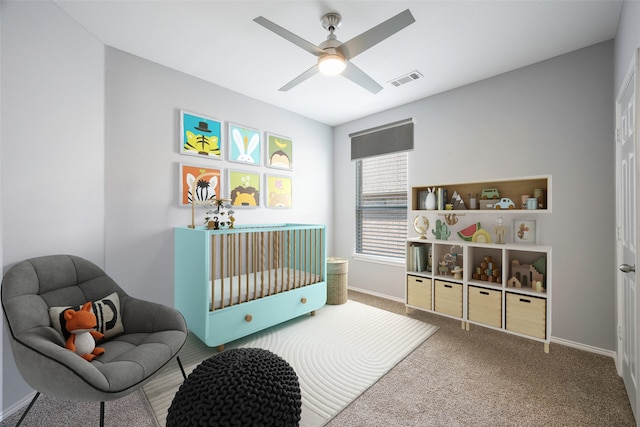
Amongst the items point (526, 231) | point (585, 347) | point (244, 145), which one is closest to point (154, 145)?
point (244, 145)

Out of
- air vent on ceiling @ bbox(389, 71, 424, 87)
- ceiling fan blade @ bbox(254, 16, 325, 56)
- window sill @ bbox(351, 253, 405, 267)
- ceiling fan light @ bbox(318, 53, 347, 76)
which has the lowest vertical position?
window sill @ bbox(351, 253, 405, 267)

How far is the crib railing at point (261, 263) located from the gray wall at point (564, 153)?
1.82 meters

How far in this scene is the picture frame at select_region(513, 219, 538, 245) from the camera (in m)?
2.53

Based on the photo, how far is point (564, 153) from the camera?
2.39 metres

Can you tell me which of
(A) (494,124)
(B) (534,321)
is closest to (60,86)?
(A) (494,124)

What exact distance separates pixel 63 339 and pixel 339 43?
236 centimetres

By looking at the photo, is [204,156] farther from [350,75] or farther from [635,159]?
[635,159]

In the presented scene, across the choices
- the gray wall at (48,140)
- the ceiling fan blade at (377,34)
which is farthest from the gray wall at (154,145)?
the ceiling fan blade at (377,34)

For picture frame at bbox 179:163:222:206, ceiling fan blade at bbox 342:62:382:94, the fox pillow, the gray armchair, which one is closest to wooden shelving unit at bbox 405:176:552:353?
ceiling fan blade at bbox 342:62:382:94

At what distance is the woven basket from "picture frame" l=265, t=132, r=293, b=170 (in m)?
1.42

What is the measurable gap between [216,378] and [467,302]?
2.38m

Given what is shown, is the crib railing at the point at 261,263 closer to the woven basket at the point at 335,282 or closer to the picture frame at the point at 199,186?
the woven basket at the point at 335,282

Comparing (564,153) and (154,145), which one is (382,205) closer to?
(564,153)

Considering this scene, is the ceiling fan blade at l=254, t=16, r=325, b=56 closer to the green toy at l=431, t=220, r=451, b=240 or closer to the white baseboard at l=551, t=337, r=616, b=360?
the green toy at l=431, t=220, r=451, b=240
